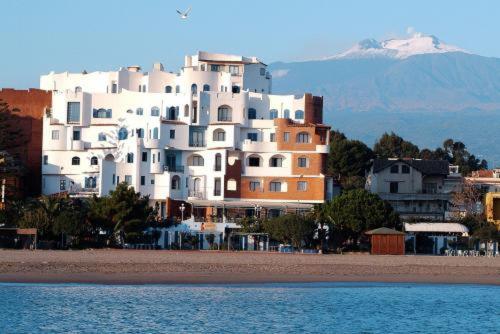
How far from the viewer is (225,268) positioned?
66000 mm

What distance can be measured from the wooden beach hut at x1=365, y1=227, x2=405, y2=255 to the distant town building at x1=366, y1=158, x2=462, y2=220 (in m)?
31.1

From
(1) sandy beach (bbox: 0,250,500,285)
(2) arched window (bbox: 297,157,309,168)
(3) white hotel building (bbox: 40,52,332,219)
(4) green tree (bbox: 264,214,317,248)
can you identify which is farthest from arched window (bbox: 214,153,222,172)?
(1) sandy beach (bbox: 0,250,500,285)

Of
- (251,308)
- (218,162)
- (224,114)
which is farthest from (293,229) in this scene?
(251,308)

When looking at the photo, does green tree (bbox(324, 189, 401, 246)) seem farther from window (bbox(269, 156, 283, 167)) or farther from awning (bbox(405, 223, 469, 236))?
window (bbox(269, 156, 283, 167))

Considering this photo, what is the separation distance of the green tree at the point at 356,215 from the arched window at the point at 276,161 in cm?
1538

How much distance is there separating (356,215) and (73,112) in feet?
99.9

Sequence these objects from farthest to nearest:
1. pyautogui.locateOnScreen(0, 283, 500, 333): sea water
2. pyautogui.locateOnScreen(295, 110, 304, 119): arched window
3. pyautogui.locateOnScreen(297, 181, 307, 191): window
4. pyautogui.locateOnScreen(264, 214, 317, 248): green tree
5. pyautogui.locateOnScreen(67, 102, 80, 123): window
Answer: pyautogui.locateOnScreen(295, 110, 304, 119): arched window, pyautogui.locateOnScreen(67, 102, 80, 123): window, pyautogui.locateOnScreen(297, 181, 307, 191): window, pyautogui.locateOnScreen(264, 214, 317, 248): green tree, pyautogui.locateOnScreen(0, 283, 500, 333): sea water

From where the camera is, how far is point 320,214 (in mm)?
85188

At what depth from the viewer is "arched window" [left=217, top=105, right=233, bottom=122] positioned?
4008 inches

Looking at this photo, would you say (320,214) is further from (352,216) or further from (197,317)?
(197,317)

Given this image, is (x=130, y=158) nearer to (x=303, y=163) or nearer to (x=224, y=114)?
(x=224, y=114)

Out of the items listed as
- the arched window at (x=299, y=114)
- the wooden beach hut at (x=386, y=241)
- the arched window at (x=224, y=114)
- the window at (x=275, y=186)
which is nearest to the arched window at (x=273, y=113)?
the arched window at (x=299, y=114)

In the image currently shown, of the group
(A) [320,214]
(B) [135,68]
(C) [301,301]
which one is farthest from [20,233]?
(B) [135,68]

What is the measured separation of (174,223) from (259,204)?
414 inches
